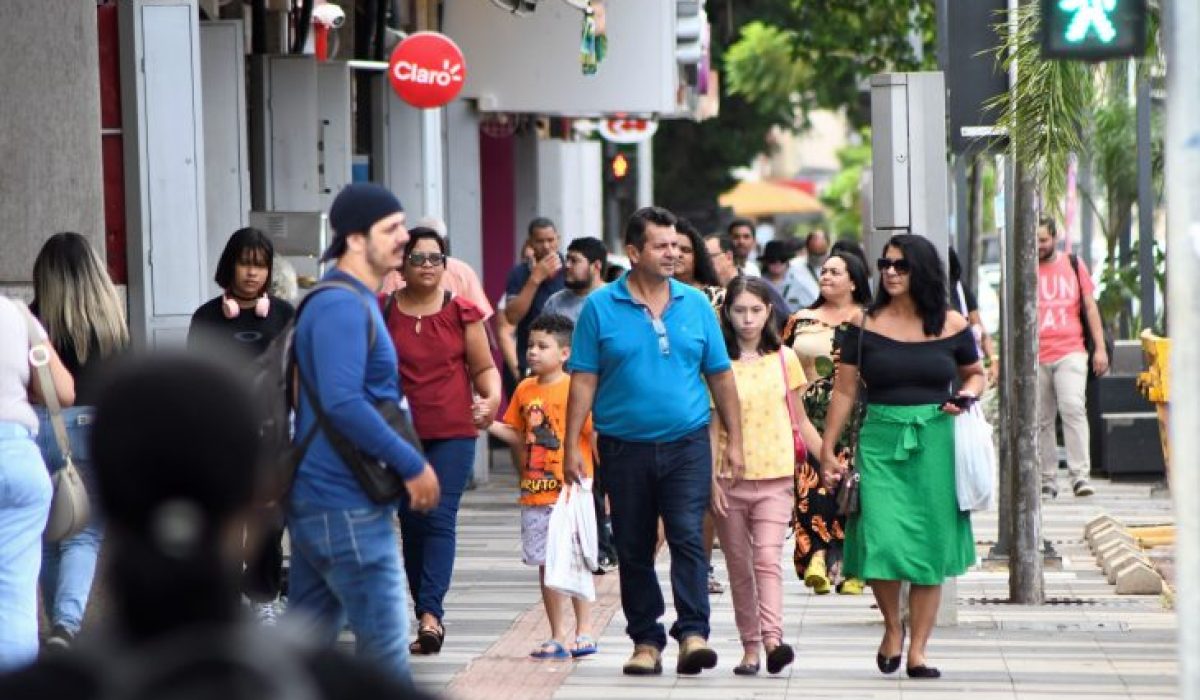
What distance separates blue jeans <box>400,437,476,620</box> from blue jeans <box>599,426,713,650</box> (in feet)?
2.77

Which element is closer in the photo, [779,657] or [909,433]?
[909,433]

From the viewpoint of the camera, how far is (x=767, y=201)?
186 feet

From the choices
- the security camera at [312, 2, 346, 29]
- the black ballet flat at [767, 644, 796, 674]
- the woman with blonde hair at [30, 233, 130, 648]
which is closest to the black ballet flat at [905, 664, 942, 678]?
the black ballet flat at [767, 644, 796, 674]

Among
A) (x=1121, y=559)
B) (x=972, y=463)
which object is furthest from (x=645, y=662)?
(x=1121, y=559)

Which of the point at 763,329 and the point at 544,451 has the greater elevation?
the point at 763,329

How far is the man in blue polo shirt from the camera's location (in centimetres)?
877

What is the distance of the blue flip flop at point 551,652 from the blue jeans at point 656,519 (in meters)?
0.45

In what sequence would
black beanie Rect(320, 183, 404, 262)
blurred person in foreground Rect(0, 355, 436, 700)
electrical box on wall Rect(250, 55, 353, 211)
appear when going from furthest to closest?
electrical box on wall Rect(250, 55, 353, 211) → black beanie Rect(320, 183, 404, 262) → blurred person in foreground Rect(0, 355, 436, 700)

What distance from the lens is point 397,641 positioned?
6109mm

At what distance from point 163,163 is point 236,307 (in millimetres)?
1676

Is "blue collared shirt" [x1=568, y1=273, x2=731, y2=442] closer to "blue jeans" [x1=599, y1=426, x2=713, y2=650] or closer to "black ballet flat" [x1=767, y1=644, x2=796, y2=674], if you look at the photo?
"blue jeans" [x1=599, y1=426, x2=713, y2=650]

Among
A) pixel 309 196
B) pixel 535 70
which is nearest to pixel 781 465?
pixel 309 196

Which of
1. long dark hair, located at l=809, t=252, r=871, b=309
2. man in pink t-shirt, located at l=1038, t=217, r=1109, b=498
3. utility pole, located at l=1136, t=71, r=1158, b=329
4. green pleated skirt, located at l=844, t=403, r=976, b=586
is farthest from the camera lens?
utility pole, located at l=1136, t=71, r=1158, b=329

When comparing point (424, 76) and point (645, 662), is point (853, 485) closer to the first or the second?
point (645, 662)
